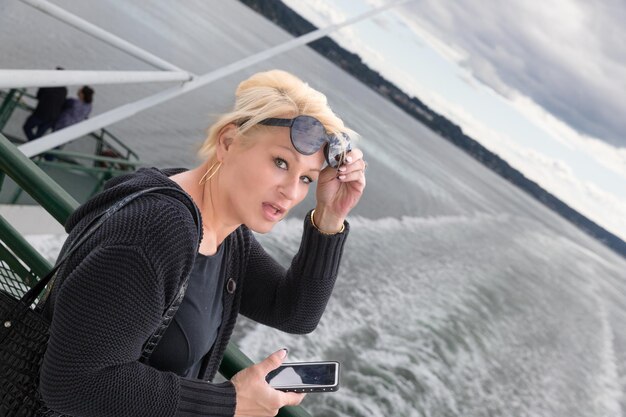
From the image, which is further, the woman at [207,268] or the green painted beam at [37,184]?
the green painted beam at [37,184]

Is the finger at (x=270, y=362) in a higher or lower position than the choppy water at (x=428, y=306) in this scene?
higher

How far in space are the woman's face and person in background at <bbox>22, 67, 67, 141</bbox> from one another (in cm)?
864

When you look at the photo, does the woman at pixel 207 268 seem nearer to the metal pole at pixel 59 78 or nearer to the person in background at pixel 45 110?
the metal pole at pixel 59 78

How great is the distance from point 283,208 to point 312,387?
418mm

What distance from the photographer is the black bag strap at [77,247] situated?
1055 mm

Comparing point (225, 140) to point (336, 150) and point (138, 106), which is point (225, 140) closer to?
point (336, 150)

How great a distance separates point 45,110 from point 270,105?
8817 millimetres

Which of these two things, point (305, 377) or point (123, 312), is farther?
point (305, 377)

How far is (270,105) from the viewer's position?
1.37 meters

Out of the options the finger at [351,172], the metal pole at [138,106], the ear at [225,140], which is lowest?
the metal pole at [138,106]

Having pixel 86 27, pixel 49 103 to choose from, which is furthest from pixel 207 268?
pixel 49 103

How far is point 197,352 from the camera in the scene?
1302 mm

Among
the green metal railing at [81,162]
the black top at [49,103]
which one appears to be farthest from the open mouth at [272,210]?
the black top at [49,103]

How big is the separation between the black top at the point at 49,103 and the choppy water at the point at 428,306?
7.60ft
